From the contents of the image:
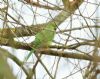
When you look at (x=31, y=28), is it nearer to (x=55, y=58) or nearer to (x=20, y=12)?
(x=20, y=12)

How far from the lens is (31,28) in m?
2.09

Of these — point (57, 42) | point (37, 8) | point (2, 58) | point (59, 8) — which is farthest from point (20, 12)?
point (2, 58)

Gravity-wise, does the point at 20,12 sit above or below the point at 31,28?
above

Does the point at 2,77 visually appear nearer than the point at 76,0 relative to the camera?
Yes

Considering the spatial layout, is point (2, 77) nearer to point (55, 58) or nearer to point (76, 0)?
point (55, 58)

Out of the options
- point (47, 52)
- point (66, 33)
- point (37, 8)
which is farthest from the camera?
point (47, 52)

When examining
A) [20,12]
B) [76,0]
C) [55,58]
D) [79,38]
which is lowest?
[55,58]

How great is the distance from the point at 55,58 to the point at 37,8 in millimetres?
471

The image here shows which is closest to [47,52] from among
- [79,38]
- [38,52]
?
[38,52]

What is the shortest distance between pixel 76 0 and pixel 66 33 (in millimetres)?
477

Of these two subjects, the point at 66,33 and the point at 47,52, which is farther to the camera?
the point at 47,52

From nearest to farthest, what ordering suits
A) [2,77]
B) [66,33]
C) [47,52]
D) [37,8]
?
[2,77] → [66,33] → [37,8] → [47,52]

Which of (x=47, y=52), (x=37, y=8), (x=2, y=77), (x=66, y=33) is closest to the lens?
(x=2, y=77)

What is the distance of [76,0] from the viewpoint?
2234mm
